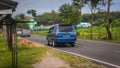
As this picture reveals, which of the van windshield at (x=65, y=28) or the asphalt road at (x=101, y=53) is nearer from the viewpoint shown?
the asphalt road at (x=101, y=53)

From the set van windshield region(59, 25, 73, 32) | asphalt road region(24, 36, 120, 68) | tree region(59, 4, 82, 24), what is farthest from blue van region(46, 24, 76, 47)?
tree region(59, 4, 82, 24)

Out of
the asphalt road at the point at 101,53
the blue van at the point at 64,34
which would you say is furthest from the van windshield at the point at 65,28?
the asphalt road at the point at 101,53

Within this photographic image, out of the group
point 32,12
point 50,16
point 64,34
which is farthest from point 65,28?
point 50,16

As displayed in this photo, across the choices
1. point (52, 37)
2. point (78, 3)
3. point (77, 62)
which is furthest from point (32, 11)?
point (77, 62)

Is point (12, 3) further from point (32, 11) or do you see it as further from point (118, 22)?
point (32, 11)

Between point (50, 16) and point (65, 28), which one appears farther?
point (50, 16)

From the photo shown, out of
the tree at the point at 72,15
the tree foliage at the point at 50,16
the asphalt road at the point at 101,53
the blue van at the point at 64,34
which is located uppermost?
the tree foliage at the point at 50,16

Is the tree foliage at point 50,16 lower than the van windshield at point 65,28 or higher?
higher

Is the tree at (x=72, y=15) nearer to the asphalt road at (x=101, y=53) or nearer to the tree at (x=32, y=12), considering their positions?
the asphalt road at (x=101, y=53)

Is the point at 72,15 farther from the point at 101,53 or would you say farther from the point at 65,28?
the point at 101,53

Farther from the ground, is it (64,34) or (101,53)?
(64,34)

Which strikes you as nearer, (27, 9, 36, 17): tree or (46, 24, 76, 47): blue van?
(46, 24, 76, 47): blue van

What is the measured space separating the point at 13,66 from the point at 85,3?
3513cm

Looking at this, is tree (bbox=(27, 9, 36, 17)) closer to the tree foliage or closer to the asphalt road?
the tree foliage
